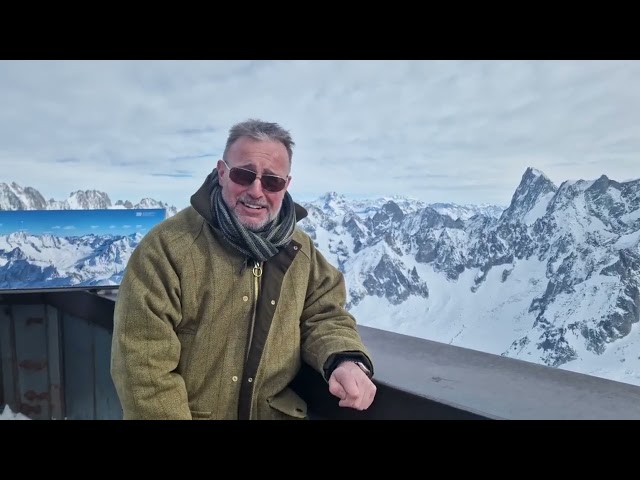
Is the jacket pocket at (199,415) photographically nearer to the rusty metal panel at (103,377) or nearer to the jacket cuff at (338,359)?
the jacket cuff at (338,359)

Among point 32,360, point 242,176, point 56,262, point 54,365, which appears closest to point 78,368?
point 54,365

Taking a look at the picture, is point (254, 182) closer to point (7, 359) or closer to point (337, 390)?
point (337, 390)

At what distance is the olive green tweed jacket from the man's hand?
55 mm

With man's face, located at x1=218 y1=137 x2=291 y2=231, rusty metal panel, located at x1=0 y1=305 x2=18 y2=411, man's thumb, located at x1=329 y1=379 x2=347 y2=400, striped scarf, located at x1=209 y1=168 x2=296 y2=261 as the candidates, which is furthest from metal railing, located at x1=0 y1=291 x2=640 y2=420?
man's face, located at x1=218 y1=137 x2=291 y2=231

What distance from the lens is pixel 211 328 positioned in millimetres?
1209

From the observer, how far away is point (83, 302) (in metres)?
2.58

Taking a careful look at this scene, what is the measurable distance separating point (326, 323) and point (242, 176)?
49cm

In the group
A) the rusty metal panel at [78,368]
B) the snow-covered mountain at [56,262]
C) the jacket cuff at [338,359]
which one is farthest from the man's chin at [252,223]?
the rusty metal panel at [78,368]
